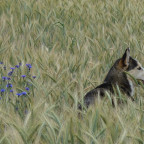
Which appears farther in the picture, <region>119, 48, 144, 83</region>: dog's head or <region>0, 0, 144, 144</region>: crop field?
<region>119, 48, 144, 83</region>: dog's head

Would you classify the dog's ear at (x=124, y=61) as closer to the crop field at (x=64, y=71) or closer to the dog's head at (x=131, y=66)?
the dog's head at (x=131, y=66)

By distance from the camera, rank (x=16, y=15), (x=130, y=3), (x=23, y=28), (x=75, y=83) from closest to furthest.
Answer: (x=75, y=83) → (x=23, y=28) → (x=16, y=15) → (x=130, y=3)

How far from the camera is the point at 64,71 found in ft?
13.9

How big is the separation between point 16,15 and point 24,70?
3078 millimetres

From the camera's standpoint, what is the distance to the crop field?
2.67 m

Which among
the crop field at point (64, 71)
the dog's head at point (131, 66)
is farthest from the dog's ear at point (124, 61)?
the crop field at point (64, 71)

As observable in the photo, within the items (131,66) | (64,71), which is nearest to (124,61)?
(131,66)

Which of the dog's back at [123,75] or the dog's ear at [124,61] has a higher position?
the dog's ear at [124,61]

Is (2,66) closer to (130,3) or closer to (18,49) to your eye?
(18,49)

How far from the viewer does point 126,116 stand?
3.18 meters

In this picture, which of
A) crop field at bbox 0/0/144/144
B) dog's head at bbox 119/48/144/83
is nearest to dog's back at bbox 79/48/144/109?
dog's head at bbox 119/48/144/83

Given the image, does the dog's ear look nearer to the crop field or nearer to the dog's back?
the dog's back

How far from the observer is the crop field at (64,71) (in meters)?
2.67

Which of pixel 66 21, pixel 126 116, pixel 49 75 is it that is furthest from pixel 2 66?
pixel 66 21
